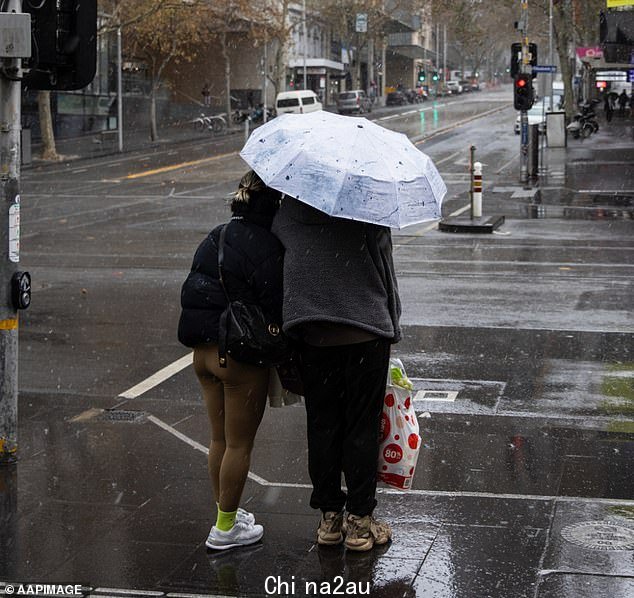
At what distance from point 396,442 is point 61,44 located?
3242mm

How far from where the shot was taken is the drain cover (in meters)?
7.98

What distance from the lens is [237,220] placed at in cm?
518

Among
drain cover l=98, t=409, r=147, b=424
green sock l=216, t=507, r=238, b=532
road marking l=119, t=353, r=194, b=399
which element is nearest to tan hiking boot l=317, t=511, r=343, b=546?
green sock l=216, t=507, r=238, b=532

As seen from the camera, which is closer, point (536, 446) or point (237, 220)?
point (237, 220)

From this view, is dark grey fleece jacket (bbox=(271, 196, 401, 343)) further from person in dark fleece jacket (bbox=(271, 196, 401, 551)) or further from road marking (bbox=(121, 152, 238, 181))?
road marking (bbox=(121, 152, 238, 181))

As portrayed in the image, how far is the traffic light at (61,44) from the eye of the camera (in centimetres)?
668

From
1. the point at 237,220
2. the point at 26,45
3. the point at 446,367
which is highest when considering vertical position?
the point at 26,45

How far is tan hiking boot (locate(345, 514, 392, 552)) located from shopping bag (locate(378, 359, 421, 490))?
0.78ft

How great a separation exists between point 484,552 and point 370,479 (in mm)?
642

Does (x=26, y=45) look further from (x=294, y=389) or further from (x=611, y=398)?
(x=611, y=398)

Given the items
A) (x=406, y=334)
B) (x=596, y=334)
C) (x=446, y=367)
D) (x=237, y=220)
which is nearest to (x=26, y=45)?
(x=237, y=220)

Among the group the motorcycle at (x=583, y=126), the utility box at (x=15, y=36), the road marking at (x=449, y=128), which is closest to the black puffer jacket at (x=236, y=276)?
the utility box at (x=15, y=36)

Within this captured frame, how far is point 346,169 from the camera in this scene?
A: 16.4 ft

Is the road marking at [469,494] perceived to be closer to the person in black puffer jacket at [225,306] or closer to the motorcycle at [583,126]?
the person in black puffer jacket at [225,306]
